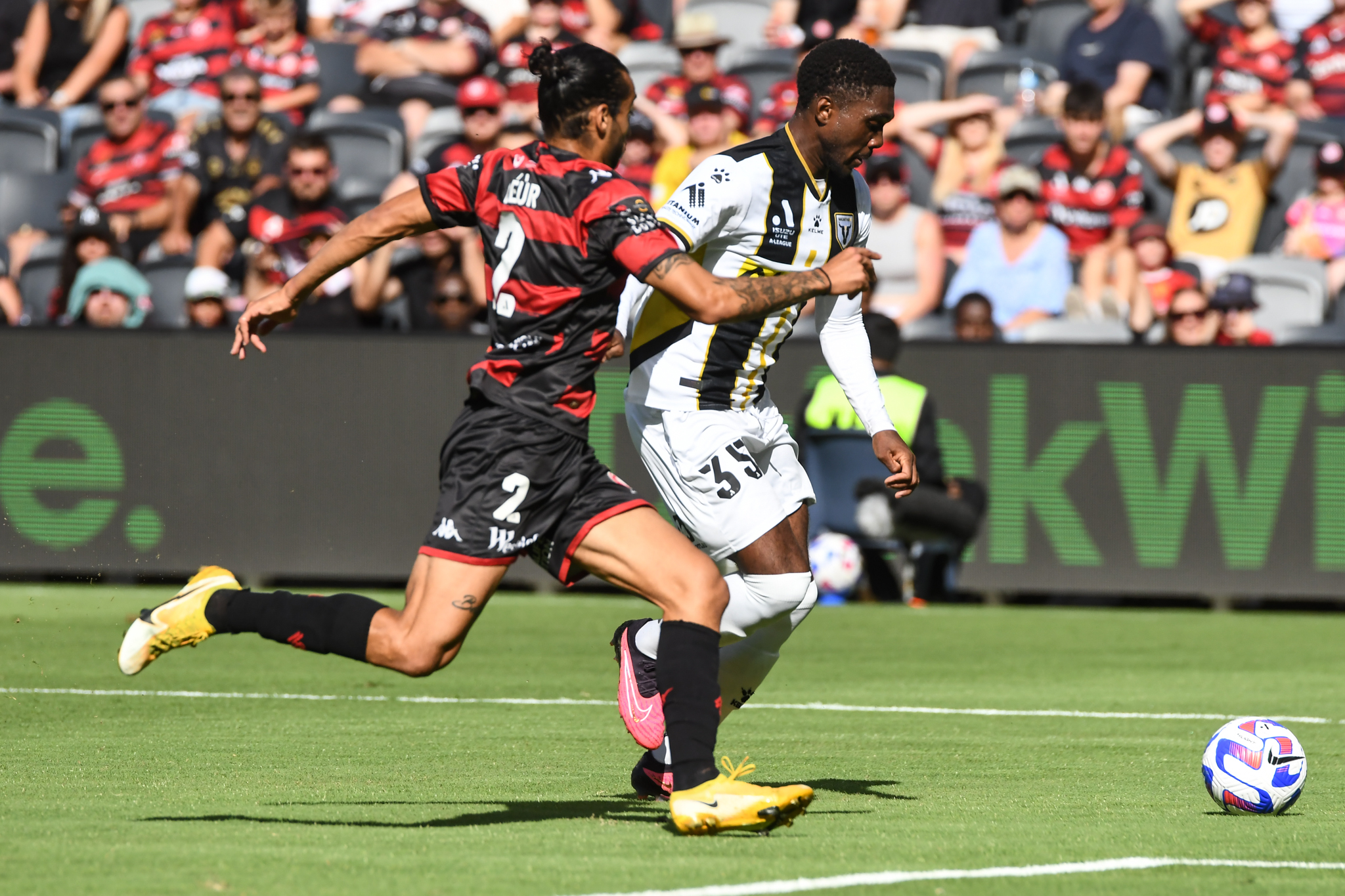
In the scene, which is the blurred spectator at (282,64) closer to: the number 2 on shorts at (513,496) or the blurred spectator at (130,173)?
the blurred spectator at (130,173)

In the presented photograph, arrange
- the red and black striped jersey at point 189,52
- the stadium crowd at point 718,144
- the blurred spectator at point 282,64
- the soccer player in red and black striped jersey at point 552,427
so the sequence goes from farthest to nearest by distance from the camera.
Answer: the red and black striped jersey at point 189,52 < the blurred spectator at point 282,64 < the stadium crowd at point 718,144 < the soccer player in red and black striped jersey at point 552,427

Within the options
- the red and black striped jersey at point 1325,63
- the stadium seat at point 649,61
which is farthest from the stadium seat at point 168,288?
the red and black striped jersey at point 1325,63

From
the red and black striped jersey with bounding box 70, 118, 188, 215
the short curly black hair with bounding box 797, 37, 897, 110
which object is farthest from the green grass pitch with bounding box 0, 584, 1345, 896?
the red and black striped jersey with bounding box 70, 118, 188, 215

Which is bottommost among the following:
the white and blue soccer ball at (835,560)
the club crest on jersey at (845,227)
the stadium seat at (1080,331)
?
the white and blue soccer ball at (835,560)

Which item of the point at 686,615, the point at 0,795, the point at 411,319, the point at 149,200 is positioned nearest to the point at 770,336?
the point at 686,615

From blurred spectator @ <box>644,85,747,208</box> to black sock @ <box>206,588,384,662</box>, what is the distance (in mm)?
10349

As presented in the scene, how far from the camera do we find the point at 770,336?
614 cm

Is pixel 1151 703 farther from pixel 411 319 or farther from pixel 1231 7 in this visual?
pixel 1231 7

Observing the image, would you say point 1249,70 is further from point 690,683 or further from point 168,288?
point 690,683

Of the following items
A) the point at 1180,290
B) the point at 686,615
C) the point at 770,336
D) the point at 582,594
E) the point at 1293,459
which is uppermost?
the point at 770,336

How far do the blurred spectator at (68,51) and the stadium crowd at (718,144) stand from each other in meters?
0.03

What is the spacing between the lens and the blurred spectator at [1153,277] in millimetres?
14547

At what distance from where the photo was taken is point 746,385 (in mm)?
6145

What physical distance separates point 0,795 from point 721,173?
2831 millimetres
